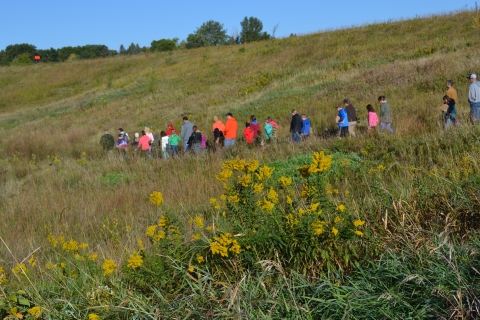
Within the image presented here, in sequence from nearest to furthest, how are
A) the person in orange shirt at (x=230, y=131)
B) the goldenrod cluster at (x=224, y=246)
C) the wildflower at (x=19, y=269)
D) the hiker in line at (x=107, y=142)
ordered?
the goldenrod cluster at (x=224, y=246) → the wildflower at (x=19, y=269) → the person in orange shirt at (x=230, y=131) → the hiker in line at (x=107, y=142)

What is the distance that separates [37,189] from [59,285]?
6.35 m

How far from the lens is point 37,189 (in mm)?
9867

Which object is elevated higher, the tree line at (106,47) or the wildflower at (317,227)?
the tree line at (106,47)

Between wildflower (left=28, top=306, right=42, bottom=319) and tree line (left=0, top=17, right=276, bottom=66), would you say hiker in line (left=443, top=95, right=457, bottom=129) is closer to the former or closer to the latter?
wildflower (left=28, top=306, right=42, bottom=319)

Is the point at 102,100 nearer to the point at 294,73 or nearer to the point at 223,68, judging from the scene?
the point at 223,68

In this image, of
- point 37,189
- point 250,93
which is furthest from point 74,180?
point 250,93

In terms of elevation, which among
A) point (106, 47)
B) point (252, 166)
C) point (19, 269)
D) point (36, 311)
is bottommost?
point (36, 311)

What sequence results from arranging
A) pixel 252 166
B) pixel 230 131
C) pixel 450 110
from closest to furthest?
pixel 252 166 < pixel 450 110 < pixel 230 131

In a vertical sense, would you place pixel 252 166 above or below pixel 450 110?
above

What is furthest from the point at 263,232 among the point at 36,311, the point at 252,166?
the point at 36,311

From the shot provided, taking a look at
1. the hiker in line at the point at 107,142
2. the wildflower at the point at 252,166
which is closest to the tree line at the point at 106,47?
the hiker in line at the point at 107,142

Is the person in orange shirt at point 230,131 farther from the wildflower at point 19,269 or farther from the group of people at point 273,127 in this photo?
the wildflower at point 19,269

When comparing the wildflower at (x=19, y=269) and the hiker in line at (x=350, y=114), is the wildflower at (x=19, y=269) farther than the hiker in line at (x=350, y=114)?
No

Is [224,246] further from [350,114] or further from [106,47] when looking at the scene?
[106,47]
